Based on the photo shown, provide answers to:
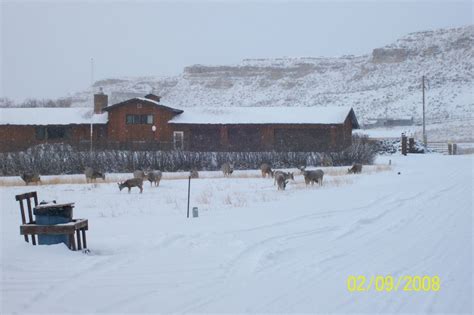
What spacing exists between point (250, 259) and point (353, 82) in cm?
11903

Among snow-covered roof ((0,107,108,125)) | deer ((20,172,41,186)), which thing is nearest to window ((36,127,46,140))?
snow-covered roof ((0,107,108,125))

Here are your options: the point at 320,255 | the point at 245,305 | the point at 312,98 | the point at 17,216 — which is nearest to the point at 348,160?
the point at 17,216

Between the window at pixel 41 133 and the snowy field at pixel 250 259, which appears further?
the window at pixel 41 133

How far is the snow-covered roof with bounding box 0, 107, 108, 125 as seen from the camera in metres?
47.9

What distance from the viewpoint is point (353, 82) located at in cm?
12412

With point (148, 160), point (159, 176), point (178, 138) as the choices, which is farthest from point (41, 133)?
point (159, 176)

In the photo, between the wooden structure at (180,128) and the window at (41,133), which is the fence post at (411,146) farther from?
the window at (41,133)

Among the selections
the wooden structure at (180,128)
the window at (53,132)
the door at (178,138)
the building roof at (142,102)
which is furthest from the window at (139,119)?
the window at (53,132)

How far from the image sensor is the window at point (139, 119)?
48.2m

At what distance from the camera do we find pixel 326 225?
40.3ft

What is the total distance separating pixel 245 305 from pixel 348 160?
3347 cm

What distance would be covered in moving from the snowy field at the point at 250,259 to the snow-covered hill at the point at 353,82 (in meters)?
72.7

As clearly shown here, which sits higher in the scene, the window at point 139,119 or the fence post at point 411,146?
the window at point 139,119

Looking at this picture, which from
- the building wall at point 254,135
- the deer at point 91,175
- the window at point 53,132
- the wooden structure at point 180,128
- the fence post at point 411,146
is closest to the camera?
→ the deer at point 91,175
